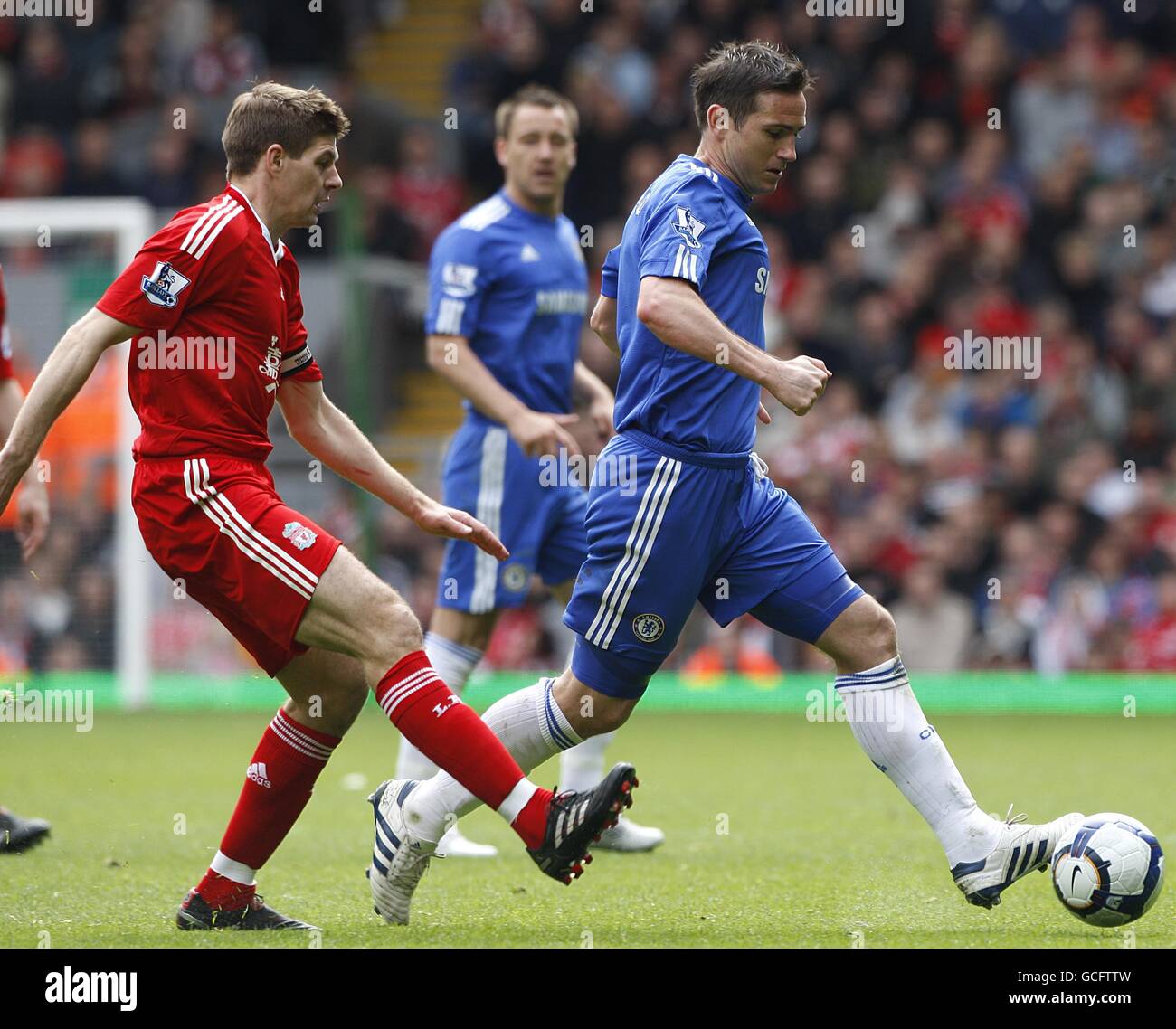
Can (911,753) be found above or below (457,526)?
below

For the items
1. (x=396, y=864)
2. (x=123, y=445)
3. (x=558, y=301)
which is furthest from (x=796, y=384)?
(x=123, y=445)

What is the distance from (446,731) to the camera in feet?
15.2

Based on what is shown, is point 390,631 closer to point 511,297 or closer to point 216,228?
point 216,228

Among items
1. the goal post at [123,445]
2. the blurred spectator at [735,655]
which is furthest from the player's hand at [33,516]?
the blurred spectator at [735,655]

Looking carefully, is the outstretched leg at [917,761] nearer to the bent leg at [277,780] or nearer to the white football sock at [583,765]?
the bent leg at [277,780]

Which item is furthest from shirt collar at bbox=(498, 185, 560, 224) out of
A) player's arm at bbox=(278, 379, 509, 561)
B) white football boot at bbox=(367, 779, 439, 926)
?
white football boot at bbox=(367, 779, 439, 926)

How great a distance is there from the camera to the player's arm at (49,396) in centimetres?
451

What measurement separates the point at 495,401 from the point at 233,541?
2.18 meters

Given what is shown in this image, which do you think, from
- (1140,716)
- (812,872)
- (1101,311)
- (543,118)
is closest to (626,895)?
(812,872)

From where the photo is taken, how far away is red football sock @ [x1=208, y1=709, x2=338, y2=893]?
5.06 meters

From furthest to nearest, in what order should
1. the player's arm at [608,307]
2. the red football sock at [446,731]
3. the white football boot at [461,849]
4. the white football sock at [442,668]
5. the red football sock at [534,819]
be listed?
the white football sock at [442,668], the white football boot at [461,849], the player's arm at [608,307], the red football sock at [446,731], the red football sock at [534,819]

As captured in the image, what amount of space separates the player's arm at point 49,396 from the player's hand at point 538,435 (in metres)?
2.09

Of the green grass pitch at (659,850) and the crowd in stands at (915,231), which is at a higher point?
the crowd in stands at (915,231)
